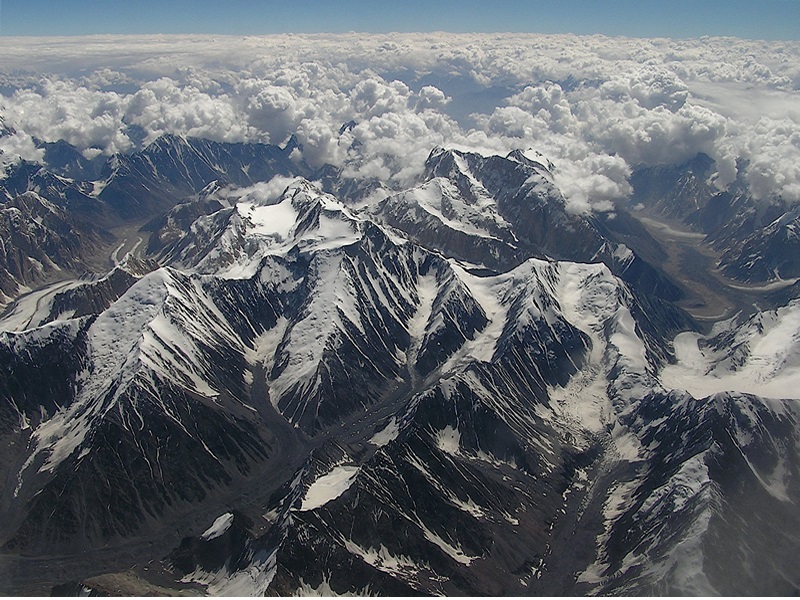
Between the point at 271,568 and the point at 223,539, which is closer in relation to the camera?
the point at 271,568

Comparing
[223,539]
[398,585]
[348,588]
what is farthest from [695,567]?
[223,539]

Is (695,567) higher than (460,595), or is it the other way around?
(695,567)

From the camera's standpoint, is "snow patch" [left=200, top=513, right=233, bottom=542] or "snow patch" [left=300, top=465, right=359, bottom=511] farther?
"snow patch" [left=200, top=513, right=233, bottom=542]

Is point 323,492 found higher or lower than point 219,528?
higher

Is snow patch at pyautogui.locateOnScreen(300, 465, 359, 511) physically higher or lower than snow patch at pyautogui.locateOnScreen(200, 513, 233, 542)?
higher

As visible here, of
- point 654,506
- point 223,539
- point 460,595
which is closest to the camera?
point 460,595

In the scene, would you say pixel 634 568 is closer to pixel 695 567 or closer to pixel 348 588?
pixel 695 567

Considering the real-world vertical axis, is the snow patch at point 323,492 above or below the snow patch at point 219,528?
above

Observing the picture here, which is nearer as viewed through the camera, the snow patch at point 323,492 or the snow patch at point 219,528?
the snow patch at point 323,492

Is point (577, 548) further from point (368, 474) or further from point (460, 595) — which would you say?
point (368, 474)

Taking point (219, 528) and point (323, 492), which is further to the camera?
point (323, 492)

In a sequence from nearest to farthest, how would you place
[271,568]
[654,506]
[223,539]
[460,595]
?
[271,568] < [460,595] < [223,539] < [654,506]
